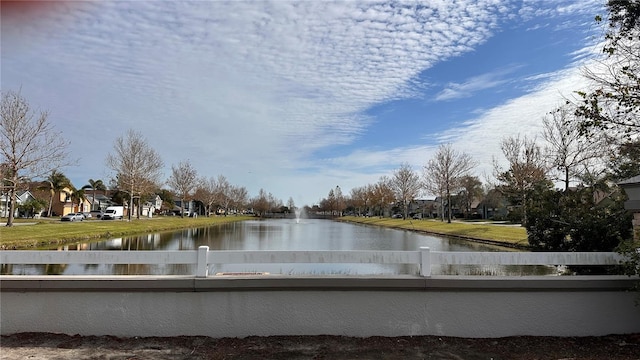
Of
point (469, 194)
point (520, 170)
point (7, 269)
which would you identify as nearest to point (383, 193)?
point (469, 194)

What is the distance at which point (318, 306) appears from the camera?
19.4 feet

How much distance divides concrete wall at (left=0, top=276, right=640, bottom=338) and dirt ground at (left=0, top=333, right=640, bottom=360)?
146 millimetres

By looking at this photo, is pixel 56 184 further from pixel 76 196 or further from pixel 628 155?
pixel 628 155

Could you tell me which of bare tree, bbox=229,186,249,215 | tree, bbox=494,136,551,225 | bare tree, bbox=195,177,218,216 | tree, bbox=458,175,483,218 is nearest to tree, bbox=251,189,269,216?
bare tree, bbox=229,186,249,215

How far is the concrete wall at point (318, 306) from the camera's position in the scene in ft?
19.1

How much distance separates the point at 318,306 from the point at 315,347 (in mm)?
627

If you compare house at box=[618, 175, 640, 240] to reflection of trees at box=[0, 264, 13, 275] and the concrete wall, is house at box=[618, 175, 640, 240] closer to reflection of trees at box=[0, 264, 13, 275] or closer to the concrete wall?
the concrete wall

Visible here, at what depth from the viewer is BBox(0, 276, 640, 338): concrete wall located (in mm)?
5816

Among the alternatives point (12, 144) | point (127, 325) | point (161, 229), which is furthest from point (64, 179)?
point (127, 325)

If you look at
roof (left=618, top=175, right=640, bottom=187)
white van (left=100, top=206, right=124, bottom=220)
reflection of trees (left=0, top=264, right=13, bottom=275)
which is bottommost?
reflection of trees (left=0, top=264, right=13, bottom=275)

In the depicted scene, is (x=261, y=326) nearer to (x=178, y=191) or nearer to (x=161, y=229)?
(x=161, y=229)

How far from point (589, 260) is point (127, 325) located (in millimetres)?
7025

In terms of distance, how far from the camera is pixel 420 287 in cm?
591

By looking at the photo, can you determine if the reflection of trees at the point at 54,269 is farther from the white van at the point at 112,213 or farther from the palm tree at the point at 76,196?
the palm tree at the point at 76,196
